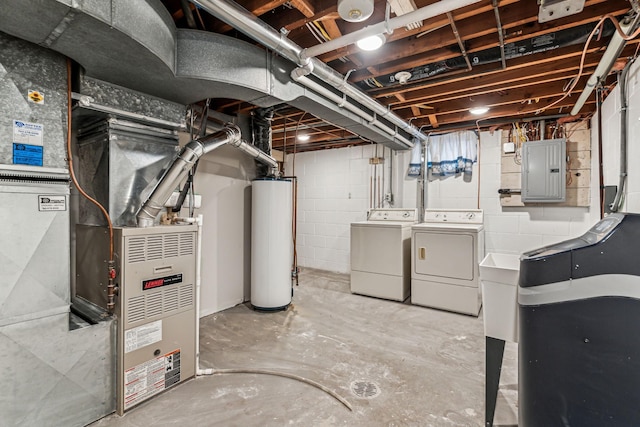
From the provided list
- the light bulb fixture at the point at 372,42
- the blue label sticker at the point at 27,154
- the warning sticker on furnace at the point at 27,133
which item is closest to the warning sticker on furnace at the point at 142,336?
the blue label sticker at the point at 27,154

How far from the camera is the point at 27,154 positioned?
63.3 inches

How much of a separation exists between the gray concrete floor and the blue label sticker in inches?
59.7

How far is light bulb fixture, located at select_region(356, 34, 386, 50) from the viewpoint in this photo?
188 cm

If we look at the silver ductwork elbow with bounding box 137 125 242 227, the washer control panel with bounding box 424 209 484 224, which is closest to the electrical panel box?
the washer control panel with bounding box 424 209 484 224

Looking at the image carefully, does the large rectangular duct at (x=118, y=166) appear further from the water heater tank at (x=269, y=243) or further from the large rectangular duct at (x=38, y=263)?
the water heater tank at (x=269, y=243)

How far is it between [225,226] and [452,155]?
328cm

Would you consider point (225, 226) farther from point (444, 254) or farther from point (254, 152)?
point (444, 254)

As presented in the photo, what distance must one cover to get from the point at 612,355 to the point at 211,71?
2.43 meters

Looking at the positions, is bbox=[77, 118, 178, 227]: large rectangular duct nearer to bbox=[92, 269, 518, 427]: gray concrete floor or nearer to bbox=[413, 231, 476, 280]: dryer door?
bbox=[92, 269, 518, 427]: gray concrete floor

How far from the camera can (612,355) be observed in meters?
1.16

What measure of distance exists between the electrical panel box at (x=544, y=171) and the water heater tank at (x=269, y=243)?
9.47 ft

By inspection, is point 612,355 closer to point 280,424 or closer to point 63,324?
point 280,424

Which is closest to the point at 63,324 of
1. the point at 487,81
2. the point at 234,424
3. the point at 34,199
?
the point at 34,199

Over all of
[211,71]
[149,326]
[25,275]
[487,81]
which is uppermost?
[487,81]
